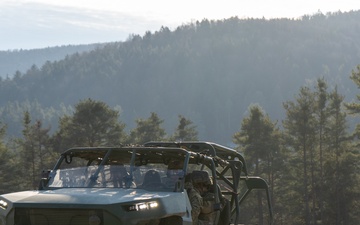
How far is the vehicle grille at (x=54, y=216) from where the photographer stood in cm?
1000

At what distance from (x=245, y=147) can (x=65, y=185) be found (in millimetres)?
54366

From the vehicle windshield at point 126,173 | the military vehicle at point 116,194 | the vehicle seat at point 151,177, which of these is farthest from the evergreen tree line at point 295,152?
the vehicle seat at point 151,177

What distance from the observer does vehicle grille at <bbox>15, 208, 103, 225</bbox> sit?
1000cm

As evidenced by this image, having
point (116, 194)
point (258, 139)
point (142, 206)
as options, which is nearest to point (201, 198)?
point (116, 194)

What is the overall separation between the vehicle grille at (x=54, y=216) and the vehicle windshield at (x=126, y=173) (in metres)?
1.42

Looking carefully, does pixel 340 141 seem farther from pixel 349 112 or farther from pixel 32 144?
pixel 32 144

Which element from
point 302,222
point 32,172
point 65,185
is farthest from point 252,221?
point 65,185

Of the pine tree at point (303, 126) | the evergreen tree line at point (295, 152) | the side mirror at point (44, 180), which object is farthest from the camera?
the pine tree at point (303, 126)

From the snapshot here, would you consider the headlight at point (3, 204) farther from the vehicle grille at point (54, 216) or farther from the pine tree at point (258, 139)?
the pine tree at point (258, 139)

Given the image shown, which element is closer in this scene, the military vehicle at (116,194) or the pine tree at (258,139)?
the military vehicle at (116,194)

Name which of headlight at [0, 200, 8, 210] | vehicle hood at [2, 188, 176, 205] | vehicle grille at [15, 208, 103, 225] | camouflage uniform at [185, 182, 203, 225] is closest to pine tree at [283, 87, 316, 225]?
camouflage uniform at [185, 182, 203, 225]

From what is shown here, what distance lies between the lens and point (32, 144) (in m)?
70.5

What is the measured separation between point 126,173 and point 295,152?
57743mm

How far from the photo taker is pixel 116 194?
34.3ft
